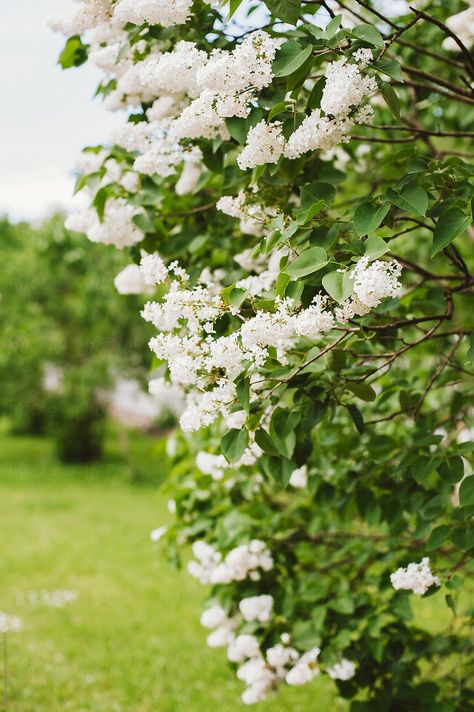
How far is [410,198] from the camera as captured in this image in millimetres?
1867

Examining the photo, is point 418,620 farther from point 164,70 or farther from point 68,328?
point 68,328

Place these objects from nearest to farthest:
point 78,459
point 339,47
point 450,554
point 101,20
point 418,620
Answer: point 339,47
point 101,20
point 450,554
point 418,620
point 78,459

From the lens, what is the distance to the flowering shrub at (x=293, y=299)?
6.08 feet

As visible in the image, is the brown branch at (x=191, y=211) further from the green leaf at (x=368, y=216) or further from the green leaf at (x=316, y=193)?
the green leaf at (x=368, y=216)

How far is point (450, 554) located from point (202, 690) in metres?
2.36

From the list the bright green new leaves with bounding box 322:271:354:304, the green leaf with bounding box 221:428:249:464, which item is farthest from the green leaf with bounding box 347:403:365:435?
the bright green new leaves with bounding box 322:271:354:304

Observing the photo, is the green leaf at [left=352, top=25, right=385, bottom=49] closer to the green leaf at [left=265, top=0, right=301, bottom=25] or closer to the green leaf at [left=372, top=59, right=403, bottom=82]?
the green leaf at [left=372, top=59, right=403, bottom=82]

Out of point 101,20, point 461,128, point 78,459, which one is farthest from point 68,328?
point 101,20

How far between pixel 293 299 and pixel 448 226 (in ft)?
1.40

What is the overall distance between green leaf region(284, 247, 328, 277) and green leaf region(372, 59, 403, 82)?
1.42 ft

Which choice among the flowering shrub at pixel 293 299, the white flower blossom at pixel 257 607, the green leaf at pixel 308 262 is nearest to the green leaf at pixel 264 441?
the flowering shrub at pixel 293 299

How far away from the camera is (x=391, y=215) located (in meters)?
2.04

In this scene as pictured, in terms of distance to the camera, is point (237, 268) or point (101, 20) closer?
point (101, 20)

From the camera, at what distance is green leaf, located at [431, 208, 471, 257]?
1820 mm
